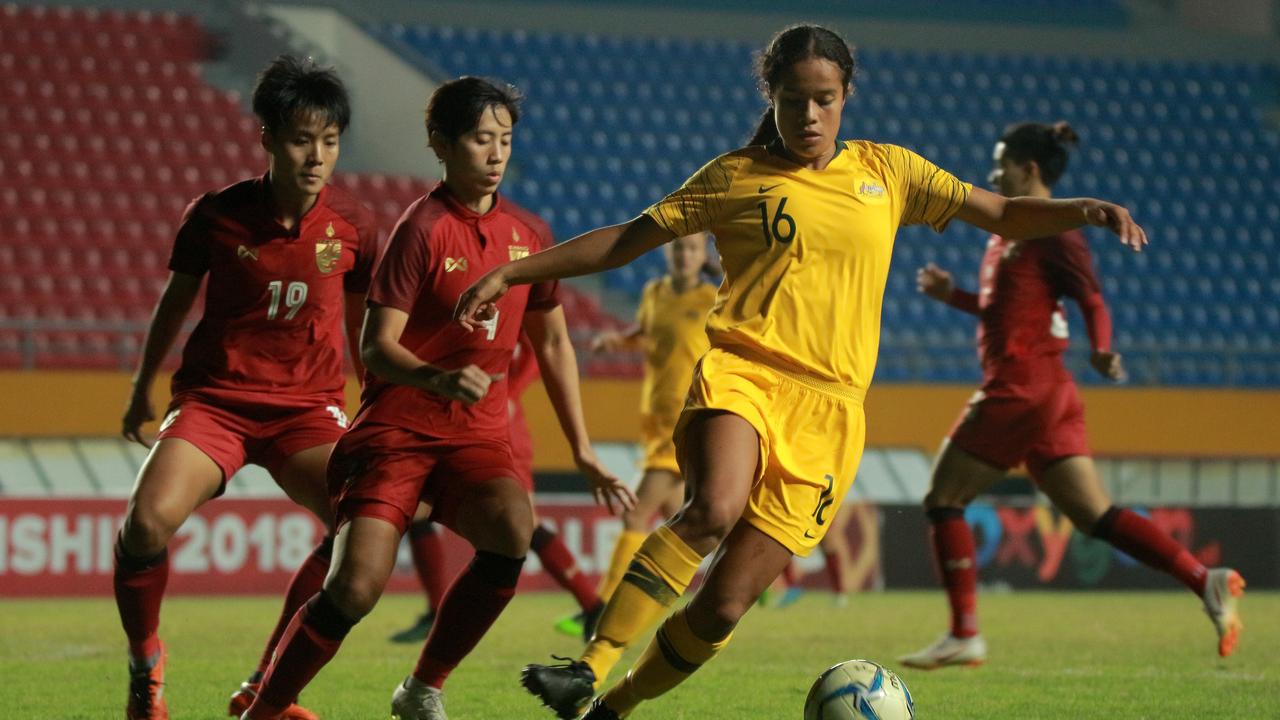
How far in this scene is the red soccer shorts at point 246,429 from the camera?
17.6 ft

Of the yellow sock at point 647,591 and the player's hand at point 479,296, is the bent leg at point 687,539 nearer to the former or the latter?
the yellow sock at point 647,591

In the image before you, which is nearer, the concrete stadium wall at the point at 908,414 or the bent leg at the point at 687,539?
the bent leg at the point at 687,539

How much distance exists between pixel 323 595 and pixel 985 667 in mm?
3892

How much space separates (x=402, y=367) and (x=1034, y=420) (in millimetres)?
3841

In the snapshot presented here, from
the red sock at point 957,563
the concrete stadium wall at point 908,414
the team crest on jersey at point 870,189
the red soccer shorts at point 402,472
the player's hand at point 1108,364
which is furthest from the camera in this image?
the concrete stadium wall at point 908,414

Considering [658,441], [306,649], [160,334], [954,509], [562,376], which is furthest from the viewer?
[658,441]

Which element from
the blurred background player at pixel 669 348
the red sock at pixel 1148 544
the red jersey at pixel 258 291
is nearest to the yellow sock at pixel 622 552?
the blurred background player at pixel 669 348

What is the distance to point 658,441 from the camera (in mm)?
9680

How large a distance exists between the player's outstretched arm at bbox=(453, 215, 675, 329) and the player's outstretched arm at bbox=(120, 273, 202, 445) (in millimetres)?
1329

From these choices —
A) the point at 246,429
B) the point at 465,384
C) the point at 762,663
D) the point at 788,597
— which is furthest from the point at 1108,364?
the point at 788,597

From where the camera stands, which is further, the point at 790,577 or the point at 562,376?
the point at 790,577

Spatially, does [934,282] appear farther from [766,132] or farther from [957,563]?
[766,132]

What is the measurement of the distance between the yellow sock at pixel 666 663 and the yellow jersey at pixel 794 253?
75 centimetres

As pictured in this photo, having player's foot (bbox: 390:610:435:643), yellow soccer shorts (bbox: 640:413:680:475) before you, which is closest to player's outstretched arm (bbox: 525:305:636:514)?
player's foot (bbox: 390:610:435:643)
